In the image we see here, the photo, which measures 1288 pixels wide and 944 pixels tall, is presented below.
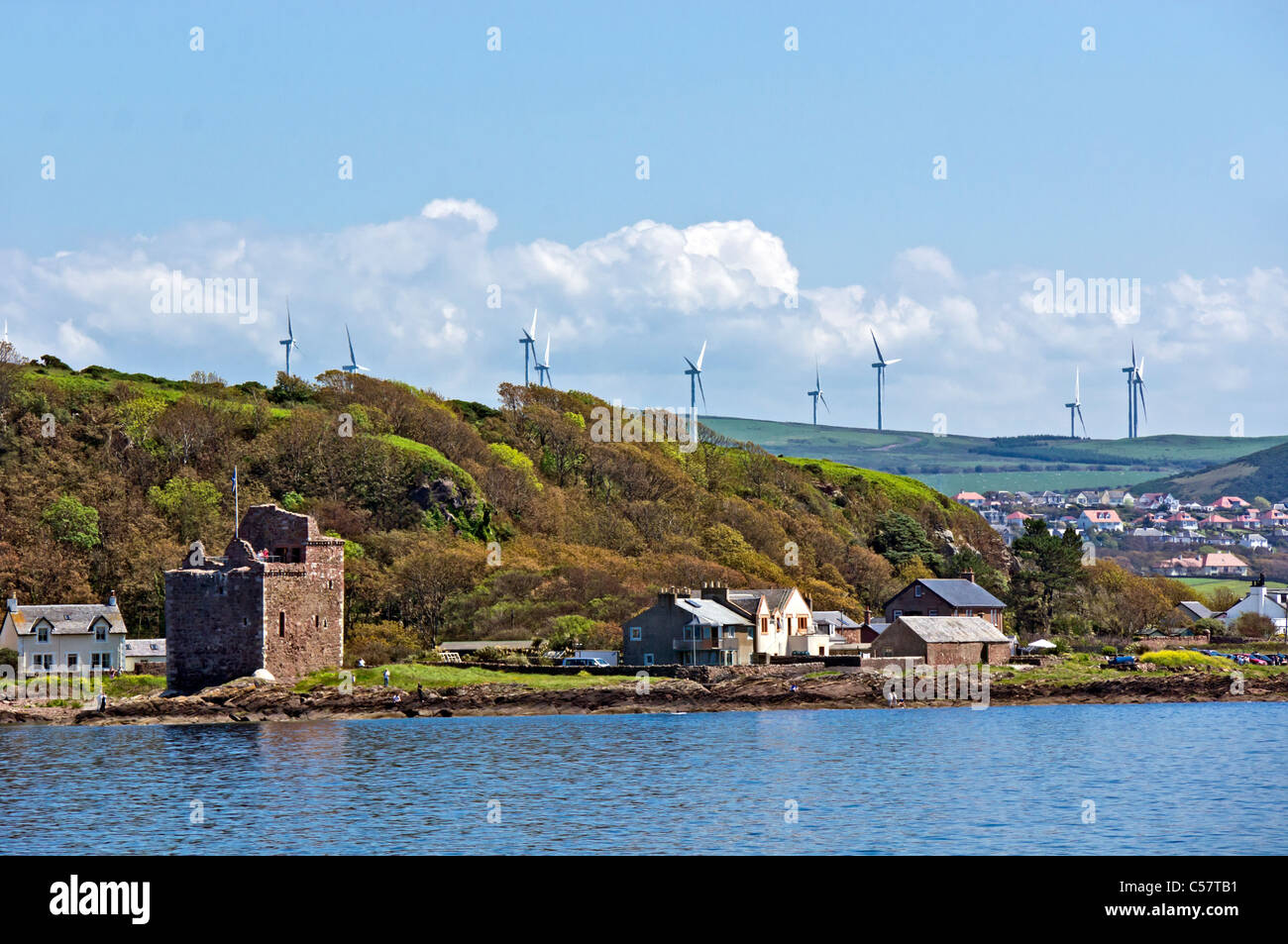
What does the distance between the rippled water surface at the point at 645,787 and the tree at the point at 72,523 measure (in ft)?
92.0

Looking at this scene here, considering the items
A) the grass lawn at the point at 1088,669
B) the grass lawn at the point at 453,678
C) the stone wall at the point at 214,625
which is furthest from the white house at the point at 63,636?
the grass lawn at the point at 1088,669

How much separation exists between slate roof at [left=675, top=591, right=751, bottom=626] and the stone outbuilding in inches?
405

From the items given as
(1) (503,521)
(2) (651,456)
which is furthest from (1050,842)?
(2) (651,456)

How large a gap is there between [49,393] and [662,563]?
174ft

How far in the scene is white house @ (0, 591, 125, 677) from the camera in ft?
299

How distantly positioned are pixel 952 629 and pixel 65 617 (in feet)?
193

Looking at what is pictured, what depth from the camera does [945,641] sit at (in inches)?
3999

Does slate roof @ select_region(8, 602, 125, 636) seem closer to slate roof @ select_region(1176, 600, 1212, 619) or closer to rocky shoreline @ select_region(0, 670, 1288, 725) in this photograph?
rocky shoreline @ select_region(0, 670, 1288, 725)

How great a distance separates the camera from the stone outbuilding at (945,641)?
329 feet

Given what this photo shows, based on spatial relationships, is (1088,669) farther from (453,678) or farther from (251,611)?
(251,611)

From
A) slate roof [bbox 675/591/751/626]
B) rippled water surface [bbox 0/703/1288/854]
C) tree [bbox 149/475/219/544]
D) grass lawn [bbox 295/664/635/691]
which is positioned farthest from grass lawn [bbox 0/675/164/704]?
slate roof [bbox 675/591/751/626]

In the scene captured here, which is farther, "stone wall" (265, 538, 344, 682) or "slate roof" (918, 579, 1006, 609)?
"slate roof" (918, 579, 1006, 609)

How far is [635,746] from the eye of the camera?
64.3m

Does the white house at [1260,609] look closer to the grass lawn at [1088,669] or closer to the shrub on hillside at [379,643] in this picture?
the grass lawn at [1088,669]
